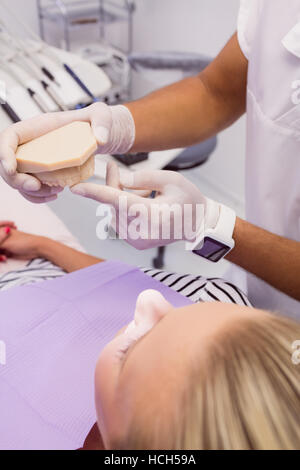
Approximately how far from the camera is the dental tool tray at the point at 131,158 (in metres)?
1.28

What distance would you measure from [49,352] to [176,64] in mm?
1380

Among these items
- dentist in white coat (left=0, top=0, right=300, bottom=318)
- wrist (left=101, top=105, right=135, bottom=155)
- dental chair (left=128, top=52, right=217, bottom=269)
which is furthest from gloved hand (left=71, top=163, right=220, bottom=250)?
dental chair (left=128, top=52, right=217, bottom=269)

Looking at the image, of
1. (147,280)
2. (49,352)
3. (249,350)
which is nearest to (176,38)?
(147,280)

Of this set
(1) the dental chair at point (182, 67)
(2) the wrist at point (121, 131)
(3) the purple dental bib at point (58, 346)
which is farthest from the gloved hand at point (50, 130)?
(1) the dental chair at point (182, 67)

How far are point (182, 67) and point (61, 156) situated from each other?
4.18 feet

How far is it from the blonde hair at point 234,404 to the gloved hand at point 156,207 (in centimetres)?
30

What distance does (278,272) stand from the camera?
786 mm

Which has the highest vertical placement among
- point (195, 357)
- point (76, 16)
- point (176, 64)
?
point (76, 16)

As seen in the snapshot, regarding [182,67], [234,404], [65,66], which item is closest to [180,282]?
[234,404]

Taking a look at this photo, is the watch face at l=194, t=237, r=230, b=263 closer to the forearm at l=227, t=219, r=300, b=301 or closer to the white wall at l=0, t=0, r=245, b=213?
the forearm at l=227, t=219, r=300, b=301

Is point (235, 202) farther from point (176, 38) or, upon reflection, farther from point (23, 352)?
point (23, 352)

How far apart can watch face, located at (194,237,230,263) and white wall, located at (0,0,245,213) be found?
159 centimetres

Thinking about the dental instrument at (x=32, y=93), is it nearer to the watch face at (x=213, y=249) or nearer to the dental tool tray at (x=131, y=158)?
the dental tool tray at (x=131, y=158)

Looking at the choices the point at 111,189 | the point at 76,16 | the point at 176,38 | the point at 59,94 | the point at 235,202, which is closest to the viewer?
the point at 111,189
